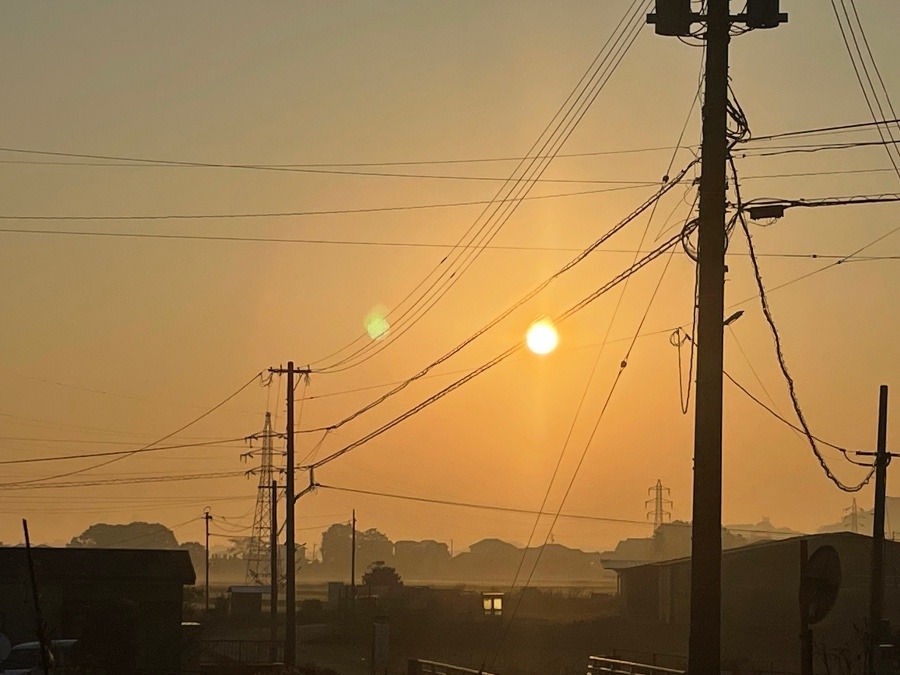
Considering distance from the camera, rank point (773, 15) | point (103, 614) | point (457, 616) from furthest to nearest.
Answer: point (457, 616) < point (103, 614) < point (773, 15)

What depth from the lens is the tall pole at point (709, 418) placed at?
17.4 metres

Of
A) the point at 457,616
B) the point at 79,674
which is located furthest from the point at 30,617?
the point at 457,616

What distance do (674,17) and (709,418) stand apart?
20.8 ft

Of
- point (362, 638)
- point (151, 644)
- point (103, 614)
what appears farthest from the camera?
point (362, 638)

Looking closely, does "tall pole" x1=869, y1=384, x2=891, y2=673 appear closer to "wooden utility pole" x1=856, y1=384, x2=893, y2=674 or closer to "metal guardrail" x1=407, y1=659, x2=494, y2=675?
"wooden utility pole" x1=856, y1=384, x2=893, y2=674

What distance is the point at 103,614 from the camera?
42.0m

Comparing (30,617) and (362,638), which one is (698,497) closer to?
(30,617)

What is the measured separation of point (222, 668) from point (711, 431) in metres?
30.1

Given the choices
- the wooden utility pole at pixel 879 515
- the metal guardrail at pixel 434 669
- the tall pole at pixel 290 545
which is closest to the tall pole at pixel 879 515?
the wooden utility pole at pixel 879 515

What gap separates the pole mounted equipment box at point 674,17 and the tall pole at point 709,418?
1753mm

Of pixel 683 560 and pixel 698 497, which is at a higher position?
pixel 698 497

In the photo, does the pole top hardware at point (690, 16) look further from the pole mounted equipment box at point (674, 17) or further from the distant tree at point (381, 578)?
the distant tree at point (381, 578)

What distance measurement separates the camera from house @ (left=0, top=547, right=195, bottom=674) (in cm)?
4738

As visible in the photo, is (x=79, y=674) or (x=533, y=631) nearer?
(x=79, y=674)
